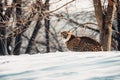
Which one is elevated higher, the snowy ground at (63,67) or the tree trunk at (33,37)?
the snowy ground at (63,67)

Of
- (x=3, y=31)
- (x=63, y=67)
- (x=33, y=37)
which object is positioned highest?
(x=63, y=67)

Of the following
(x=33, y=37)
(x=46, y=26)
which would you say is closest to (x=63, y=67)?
(x=46, y=26)

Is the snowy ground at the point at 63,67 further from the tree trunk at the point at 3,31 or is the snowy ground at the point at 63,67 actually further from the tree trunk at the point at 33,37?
the tree trunk at the point at 33,37

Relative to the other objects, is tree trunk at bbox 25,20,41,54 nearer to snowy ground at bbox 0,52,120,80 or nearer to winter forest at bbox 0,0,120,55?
winter forest at bbox 0,0,120,55

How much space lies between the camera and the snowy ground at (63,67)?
2.48 meters

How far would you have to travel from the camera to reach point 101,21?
8.56 m

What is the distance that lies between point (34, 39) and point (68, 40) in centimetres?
349

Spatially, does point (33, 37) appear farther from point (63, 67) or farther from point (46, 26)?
point (63, 67)

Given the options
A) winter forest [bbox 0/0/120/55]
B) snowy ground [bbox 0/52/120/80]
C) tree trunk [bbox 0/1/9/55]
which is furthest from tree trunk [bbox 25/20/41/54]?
snowy ground [bbox 0/52/120/80]

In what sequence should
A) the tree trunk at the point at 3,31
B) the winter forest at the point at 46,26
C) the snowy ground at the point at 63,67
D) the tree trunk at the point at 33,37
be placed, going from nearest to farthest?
1. the snowy ground at the point at 63,67
2. the tree trunk at the point at 3,31
3. the winter forest at the point at 46,26
4. the tree trunk at the point at 33,37

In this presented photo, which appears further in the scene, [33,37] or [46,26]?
[33,37]

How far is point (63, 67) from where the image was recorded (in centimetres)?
276

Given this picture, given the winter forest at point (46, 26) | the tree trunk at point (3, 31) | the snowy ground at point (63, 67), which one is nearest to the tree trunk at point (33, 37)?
the winter forest at point (46, 26)

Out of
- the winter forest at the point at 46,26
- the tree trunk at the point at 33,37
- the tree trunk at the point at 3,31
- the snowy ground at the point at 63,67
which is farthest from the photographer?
the tree trunk at the point at 33,37
